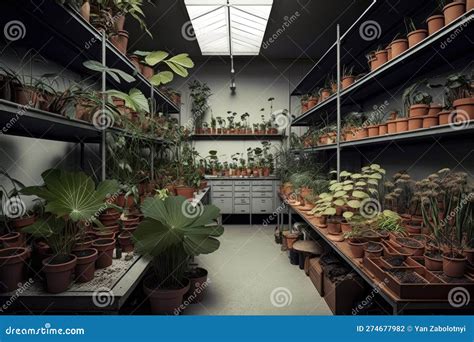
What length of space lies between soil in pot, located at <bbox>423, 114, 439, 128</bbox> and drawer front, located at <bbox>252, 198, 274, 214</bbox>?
3.56 metres

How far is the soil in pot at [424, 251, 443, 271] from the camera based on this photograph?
4.30 ft

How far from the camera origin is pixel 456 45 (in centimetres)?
186

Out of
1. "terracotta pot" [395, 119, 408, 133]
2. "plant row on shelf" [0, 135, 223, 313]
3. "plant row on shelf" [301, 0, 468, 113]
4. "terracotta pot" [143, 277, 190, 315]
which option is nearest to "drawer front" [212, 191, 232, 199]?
"plant row on shelf" [0, 135, 223, 313]

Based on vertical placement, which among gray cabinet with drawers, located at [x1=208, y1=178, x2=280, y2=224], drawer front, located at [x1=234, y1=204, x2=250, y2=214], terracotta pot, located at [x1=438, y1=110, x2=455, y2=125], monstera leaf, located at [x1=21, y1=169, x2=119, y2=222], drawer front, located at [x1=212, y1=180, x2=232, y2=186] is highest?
terracotta pot, located at [x1=438, y1=110, x2=455, y2=125]

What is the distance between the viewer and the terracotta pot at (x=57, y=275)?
3.84ft

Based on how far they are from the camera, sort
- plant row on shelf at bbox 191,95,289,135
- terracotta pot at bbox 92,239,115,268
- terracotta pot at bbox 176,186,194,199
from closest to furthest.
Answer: terracotta pot at bbox 92,239,115,268 < terracotta pot at bbox 176,186,194,199 < plant row on shelf at bbox 191,95,289,135

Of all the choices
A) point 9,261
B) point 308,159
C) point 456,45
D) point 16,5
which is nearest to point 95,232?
point 9,261

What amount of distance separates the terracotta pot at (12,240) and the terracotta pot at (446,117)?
2218 millimetres

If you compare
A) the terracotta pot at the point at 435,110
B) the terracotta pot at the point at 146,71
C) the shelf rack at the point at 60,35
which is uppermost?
the terracotta pot at the point at 146,71

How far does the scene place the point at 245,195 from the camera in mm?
5109

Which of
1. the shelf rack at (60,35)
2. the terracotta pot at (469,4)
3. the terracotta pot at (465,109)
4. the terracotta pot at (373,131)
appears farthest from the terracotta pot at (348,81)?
the shelf rack at (60,35)

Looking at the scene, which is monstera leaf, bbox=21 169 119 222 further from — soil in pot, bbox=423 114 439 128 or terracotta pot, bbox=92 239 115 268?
soil in pot, bbox=423 114 439 128

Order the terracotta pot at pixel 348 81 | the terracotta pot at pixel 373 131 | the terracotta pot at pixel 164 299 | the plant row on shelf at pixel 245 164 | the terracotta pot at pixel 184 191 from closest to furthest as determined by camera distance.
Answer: the terracotta pot at pixel 164 299 < the terracotta pot at pixel 373 131 < the terracotta pot at pixel 348 81 < the terracotta pot at pixel 184 191 < the plant row on shelf at pixel 245 164

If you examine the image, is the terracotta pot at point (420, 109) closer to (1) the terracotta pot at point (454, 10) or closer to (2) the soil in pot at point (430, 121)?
(2) the soil in pot at point (430, 121)
